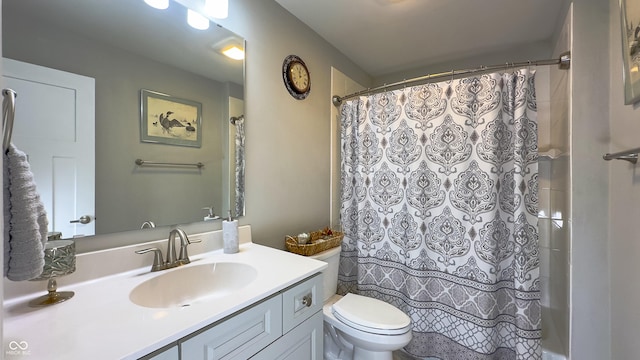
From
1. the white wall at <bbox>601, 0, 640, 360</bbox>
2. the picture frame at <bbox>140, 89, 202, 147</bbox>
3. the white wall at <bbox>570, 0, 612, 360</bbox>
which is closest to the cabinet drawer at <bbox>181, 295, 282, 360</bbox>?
the picture frame at <bbox>140, 89, 202, 147</bbox>

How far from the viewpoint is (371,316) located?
137 centimetres

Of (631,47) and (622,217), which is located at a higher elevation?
(631,47)

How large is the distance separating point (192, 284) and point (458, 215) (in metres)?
1.52

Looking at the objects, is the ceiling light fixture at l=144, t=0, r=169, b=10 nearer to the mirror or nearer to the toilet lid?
the mirror

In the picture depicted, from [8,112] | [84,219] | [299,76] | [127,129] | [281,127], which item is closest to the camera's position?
[8,112]

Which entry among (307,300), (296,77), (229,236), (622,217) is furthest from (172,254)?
(622,217)

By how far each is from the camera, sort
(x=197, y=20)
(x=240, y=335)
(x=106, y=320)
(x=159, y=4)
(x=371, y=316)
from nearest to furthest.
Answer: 1. (x=106, y=320)
2. (x=240, y=335)
3. (x=159, y=4)
4. (x=197, y=20)
5. (x=371, y=316)

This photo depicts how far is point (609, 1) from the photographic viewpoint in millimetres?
1280

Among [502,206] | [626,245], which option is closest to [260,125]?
[502,206]

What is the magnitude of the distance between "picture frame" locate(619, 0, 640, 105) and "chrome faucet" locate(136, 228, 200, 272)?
1.89 metres

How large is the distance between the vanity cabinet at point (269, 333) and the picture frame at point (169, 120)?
32.3 inches

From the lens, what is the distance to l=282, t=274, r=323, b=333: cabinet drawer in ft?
3.11

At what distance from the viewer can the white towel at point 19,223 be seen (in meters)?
0.55

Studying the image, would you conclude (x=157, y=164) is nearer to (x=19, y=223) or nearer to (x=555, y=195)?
(x=19, y=223)
